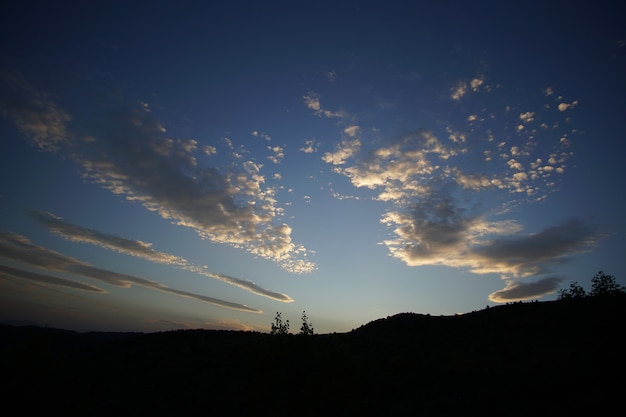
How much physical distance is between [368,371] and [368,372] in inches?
11.5

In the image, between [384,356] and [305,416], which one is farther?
[384,356]

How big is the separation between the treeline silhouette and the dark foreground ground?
94 mm

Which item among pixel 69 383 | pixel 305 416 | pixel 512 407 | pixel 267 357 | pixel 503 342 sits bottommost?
pixel 69 383

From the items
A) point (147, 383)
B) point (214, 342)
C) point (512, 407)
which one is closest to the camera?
point (512, 407)

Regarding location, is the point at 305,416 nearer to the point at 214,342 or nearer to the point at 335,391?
the point at 335,391

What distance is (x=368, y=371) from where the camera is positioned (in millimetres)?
29141

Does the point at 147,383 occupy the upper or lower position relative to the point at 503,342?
lower

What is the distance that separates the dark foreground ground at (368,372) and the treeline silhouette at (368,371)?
9 centimetres

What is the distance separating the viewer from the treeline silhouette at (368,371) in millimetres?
18875

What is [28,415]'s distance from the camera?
17094mm

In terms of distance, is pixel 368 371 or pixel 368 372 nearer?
pixel 368 372

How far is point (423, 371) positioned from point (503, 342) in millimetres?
14532

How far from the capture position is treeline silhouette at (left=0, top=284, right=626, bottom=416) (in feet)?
61.9

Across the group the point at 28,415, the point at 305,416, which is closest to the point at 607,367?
the point at 305,416
